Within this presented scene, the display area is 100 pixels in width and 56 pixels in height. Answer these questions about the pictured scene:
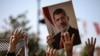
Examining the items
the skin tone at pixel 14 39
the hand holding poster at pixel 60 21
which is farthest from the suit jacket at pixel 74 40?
the skin tone at pixel 14 39

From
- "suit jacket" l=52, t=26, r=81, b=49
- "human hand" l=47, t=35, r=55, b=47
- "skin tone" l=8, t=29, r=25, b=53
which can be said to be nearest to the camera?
"skin tone" l=8, t=29, r=25, b=53

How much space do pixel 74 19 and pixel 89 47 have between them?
0.57m

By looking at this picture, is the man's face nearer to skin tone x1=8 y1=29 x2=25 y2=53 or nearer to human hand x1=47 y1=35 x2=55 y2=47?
human hand x1=47 y1=35 x2=55 y2=47

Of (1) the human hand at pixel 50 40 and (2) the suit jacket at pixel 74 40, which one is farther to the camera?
(1) the human hand at pixel 50 40

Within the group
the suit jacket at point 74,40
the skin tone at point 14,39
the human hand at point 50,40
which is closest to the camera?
the skin tone at point 14,39

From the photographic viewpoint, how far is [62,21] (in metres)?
6.27

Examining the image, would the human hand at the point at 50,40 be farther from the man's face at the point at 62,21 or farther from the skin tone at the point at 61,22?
the man's face at the point at 62,21

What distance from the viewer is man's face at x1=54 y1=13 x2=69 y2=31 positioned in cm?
627

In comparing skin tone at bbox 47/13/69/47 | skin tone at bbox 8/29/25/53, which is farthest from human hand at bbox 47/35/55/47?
skin tone at bbox 8/29/25/53

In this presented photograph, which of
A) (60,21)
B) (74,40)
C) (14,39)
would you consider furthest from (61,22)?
(14,39)

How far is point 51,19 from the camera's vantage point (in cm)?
653

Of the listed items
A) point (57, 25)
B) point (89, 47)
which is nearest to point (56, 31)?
point (57, 25)

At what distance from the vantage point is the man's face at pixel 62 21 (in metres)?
6.27

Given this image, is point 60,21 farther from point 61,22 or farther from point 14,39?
point 14,39
